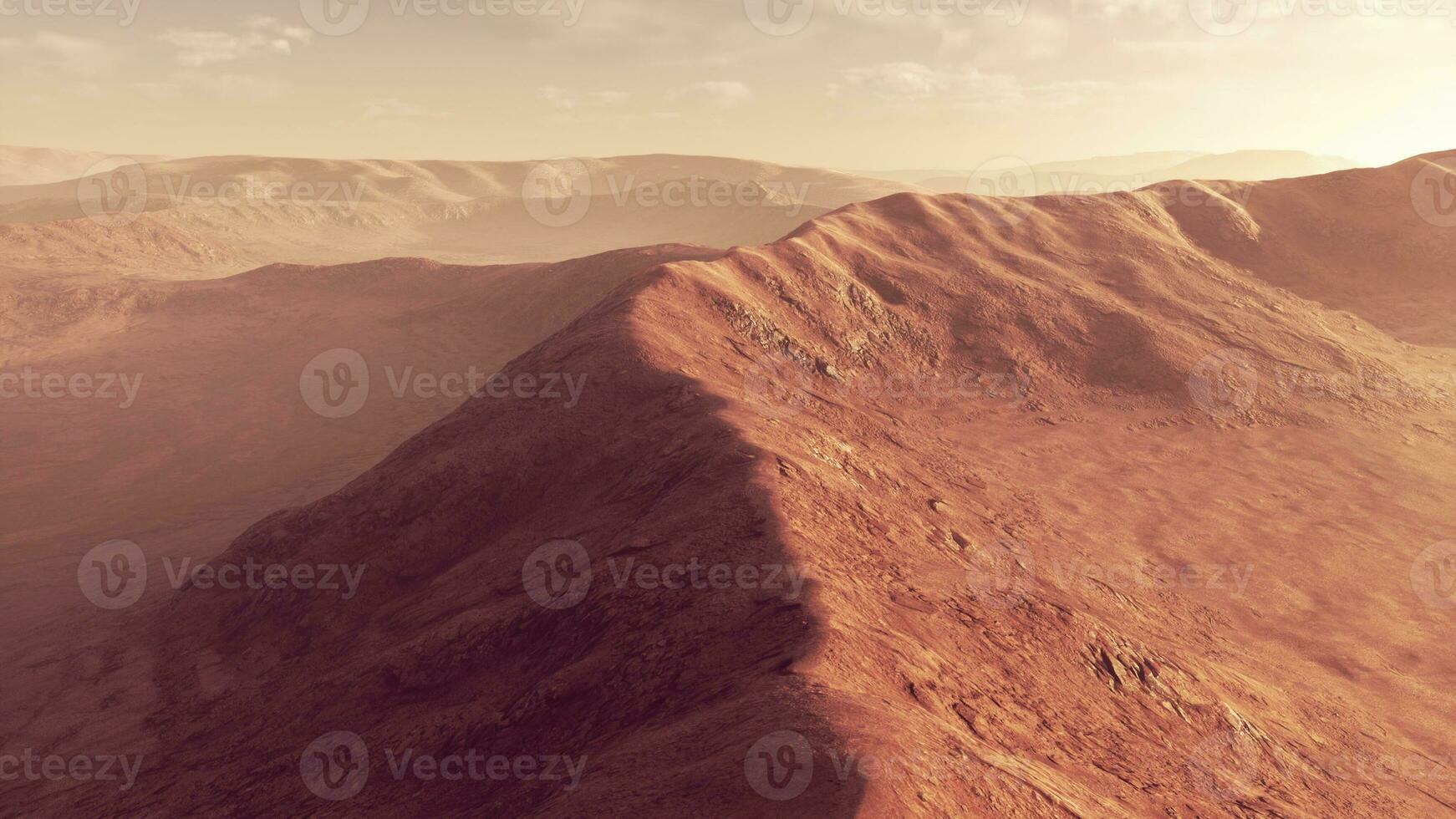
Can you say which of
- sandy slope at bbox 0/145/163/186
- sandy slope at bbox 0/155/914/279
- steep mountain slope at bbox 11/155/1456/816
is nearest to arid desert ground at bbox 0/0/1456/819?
steep mountain slope at bbox 11/155/1456/816

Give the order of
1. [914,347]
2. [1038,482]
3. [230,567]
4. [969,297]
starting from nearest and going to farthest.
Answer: [230,567]
[1038,482]
[914,347]
[969,297]

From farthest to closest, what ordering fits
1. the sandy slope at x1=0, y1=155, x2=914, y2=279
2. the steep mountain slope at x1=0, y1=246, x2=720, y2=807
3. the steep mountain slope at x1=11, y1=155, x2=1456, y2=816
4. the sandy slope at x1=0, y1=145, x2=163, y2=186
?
the sandy slope at x1=0, y1=145, x2=163, y2=186
the sandy slope at x1=0, y1=155, x2=914, y2=279
the steep mountain slope at x1=0, y1=246, x2=720, y2=807
the steep mountain slope at x1=11, y1=155, x2=1456, y2=816

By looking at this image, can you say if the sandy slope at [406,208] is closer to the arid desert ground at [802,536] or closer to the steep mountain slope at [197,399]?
the steep mountain slope at [197,399]

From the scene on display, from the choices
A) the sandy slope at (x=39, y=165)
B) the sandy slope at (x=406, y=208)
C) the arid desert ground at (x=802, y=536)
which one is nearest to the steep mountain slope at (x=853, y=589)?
the arid desert ground at (x=802, y=536)

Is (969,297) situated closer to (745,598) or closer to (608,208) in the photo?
(745,598)

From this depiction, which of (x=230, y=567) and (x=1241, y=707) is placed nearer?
(x=1241, y=707)

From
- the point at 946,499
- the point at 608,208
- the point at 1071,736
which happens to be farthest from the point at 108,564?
the point at 608,208

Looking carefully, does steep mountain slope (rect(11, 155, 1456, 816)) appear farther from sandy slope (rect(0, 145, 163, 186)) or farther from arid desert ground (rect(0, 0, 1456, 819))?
sandy slope (rect(0, 145, 163, 186))
